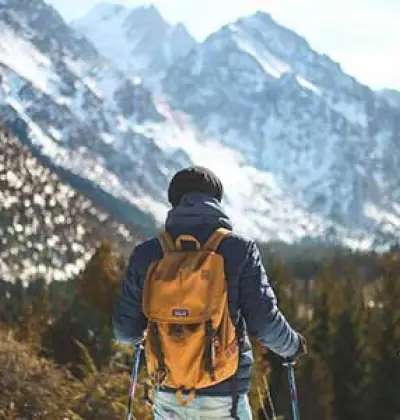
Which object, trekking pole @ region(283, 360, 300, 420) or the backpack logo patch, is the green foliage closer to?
trekking pole @ region(283, 360, 300, 420)

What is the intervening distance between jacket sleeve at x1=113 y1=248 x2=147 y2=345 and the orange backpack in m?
0.16

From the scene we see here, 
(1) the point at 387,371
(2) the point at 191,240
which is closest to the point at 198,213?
(2) the point at 191,240

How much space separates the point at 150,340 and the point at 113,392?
10.2ft

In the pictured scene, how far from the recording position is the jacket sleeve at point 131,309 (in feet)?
18.1

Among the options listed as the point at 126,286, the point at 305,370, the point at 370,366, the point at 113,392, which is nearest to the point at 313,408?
the point at 305,370

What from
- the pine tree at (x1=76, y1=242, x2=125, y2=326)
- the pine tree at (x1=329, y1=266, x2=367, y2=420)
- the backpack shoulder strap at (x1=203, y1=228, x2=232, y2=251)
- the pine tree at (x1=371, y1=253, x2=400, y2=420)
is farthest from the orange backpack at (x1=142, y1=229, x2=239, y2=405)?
the pine tree at (x1=76, y1=242, x2=125, y2=326)

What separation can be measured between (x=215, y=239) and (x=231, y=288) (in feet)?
1.05

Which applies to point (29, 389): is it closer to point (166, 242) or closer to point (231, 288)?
point (166, 242)

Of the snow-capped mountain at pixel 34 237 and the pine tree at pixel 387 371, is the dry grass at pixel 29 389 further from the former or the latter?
the snow-capped mountain at pixel 34 237

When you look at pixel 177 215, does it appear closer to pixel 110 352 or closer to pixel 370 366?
pixel 110 352

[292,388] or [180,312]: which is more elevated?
[180,312]

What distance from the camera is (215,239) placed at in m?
5.33

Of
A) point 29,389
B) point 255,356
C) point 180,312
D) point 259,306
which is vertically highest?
point 259,306

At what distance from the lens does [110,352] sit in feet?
52.3
